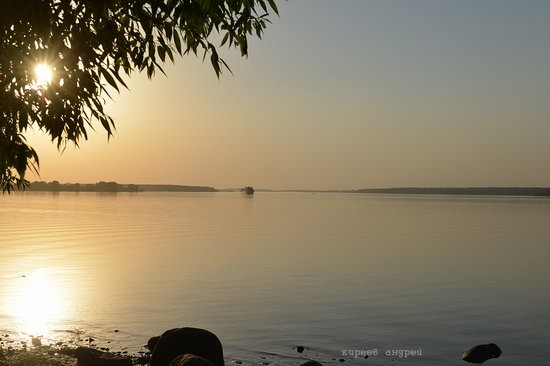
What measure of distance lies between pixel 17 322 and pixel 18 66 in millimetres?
14063

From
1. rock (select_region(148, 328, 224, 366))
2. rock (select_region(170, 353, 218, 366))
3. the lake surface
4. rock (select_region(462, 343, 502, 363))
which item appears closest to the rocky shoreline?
rock (select_region(148, 328, 224, 366))

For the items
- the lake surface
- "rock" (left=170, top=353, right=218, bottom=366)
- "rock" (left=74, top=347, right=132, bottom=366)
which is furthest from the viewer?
the lake surface

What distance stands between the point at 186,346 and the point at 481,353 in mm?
8905

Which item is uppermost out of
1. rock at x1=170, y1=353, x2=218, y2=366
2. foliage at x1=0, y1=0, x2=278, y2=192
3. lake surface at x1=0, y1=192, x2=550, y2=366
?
foliage at x1=0, y1=0, x2=278, y2=192

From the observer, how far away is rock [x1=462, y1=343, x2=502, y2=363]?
1656 cm

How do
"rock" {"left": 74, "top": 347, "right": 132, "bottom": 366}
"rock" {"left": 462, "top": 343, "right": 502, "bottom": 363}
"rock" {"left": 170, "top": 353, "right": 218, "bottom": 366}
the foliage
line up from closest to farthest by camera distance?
the foliage
"rock" {"left": 170, "top": 353, "right": 218, "bottom": 366}
"rock" {"left": 74, "top": 347, "right": 132, "bottom": 366}
"rock" {"left": 462, "top": 343, "right": 502, "bottom": 363}

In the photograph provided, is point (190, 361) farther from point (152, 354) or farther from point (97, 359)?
point (97, 359)

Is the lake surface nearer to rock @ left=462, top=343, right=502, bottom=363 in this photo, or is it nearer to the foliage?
rock @ left=462, top=343, right=502, bottom=363

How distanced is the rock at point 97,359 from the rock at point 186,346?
83cm

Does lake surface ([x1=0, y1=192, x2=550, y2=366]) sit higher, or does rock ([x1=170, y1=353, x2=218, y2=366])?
rock ([x1=170, y1=353, x2=218, y2=366])

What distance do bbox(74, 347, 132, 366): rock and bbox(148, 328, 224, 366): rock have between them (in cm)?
83

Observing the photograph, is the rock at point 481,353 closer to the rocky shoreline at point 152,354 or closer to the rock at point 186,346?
the rocky shoreline at point 152,354

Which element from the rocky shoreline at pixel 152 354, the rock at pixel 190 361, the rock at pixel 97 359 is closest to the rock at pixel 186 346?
the rocky shoreline at pixel 152 354

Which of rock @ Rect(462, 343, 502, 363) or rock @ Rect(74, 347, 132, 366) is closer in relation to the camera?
rock @ Rect(74, 347, 132, 366)
